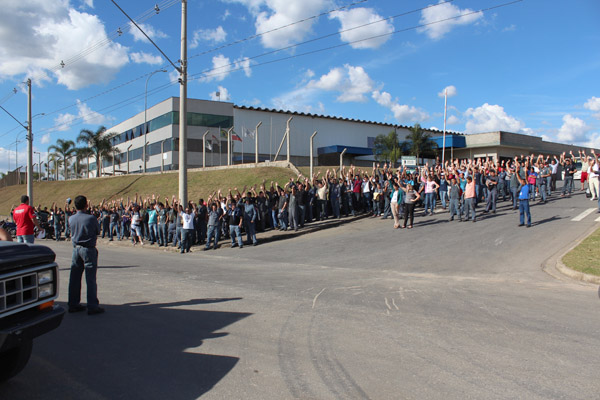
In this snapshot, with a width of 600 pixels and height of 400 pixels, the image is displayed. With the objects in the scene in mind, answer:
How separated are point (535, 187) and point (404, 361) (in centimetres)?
2096

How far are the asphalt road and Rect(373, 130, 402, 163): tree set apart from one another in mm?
38335

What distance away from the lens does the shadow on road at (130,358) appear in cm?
382

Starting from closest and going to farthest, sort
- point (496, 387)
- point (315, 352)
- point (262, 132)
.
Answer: point (496, 387), point (315, 352), point (262, 132)

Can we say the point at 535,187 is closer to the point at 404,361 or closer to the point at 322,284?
the point at 322,284

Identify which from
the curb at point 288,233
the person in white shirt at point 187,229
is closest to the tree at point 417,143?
the curb at point 288,233

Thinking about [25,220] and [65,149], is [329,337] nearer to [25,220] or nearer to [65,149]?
[25,220]

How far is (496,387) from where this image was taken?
12.4 feet

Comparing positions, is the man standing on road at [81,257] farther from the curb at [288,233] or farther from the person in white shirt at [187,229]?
the curb at [288,233]

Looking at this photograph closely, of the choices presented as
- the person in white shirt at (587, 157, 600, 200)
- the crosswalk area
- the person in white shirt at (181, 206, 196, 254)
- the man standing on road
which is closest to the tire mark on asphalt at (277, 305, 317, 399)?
the man standing on road

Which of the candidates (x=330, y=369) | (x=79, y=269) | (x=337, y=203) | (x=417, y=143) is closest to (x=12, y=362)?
(x=79, y=269)

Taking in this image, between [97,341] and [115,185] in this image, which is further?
[115,185]

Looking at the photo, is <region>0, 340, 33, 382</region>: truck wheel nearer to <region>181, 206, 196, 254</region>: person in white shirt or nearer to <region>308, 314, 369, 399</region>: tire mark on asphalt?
<region>308, 314, 369, 399</region>: tire mark on asphalt

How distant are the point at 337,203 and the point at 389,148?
32.2 metres

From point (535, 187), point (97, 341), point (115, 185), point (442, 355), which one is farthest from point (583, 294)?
point (115, 185)
